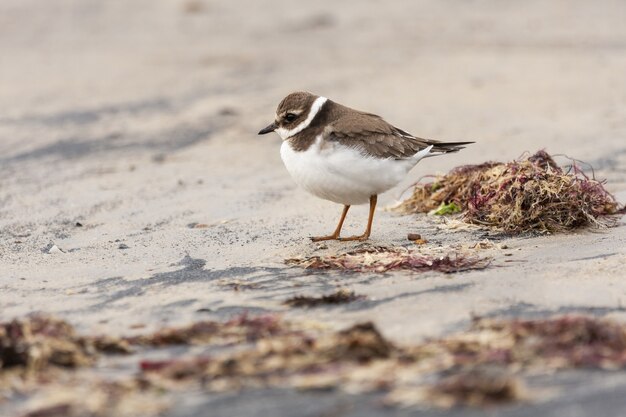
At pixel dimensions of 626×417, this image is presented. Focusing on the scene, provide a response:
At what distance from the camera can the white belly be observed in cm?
666

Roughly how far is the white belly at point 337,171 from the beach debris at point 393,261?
55cm

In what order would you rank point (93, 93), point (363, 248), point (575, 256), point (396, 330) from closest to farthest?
1. point (396, 330)
2. point (575, 256)
3. point (363, 248)
4. point (93, 93)

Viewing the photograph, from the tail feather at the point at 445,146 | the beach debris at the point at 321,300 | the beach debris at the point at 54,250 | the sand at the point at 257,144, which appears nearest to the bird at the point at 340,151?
the tail feather at the point at 445,146

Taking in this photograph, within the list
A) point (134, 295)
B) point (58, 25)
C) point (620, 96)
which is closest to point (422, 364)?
point (134, 295)

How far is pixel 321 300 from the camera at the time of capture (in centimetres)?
523

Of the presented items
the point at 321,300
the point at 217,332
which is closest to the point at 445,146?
the point at 321,300

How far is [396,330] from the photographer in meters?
4.67

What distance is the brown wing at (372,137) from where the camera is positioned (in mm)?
6781

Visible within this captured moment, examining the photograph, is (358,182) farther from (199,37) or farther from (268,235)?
(199,37)

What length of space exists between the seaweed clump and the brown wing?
498mm

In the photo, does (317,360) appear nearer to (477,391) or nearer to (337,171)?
(477,391)

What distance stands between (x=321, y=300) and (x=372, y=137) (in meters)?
1.96

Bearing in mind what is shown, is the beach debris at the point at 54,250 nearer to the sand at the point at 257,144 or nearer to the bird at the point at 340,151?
the sand at the point at 257,144

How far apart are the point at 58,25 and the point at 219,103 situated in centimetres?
531
